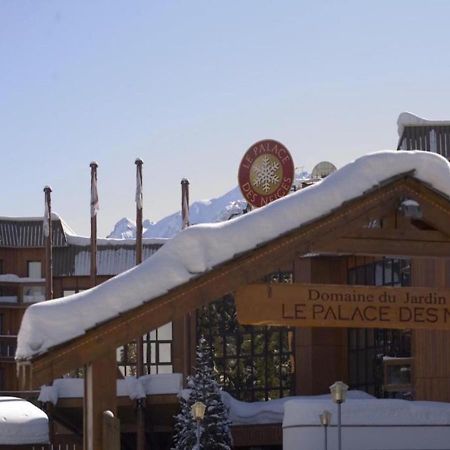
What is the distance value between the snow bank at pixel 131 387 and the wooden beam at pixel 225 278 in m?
34.7

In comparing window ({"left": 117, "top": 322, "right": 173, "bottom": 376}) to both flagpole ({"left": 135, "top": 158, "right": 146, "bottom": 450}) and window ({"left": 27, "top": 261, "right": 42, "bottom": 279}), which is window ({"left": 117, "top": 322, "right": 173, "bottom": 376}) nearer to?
flagpole ({"left": 135, "top": 158, "right": 146, "bottom": 450})

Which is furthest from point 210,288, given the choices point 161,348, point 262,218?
point 161,348

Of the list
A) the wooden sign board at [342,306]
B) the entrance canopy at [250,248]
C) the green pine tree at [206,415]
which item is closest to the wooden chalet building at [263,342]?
the green pine tree at [206,415]

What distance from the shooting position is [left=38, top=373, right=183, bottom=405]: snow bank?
44.3 metres

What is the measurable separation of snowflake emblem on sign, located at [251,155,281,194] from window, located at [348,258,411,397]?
5.16 metres

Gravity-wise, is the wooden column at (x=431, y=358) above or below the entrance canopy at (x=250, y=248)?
below

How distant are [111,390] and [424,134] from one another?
34973 millimetres

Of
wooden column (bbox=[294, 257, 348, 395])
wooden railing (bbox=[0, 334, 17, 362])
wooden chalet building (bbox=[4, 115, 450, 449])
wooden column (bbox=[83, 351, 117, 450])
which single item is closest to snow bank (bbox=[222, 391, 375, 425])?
wooden chalet building (bbox=[4, 115, 450, 449])

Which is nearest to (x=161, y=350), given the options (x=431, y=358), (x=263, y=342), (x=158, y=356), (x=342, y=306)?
(x=158, y=356)

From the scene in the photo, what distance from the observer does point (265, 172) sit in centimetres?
3956

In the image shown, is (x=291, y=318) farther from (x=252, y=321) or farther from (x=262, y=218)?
(x=262, y=218)

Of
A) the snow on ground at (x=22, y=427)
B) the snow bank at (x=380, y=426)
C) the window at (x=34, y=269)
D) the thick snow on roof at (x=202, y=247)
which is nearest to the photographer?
the thick snow on roof at (x=202, y=247)

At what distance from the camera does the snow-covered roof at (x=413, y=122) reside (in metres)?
43.5

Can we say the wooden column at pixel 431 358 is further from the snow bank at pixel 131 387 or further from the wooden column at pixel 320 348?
the snow bank at pixel 131 387
